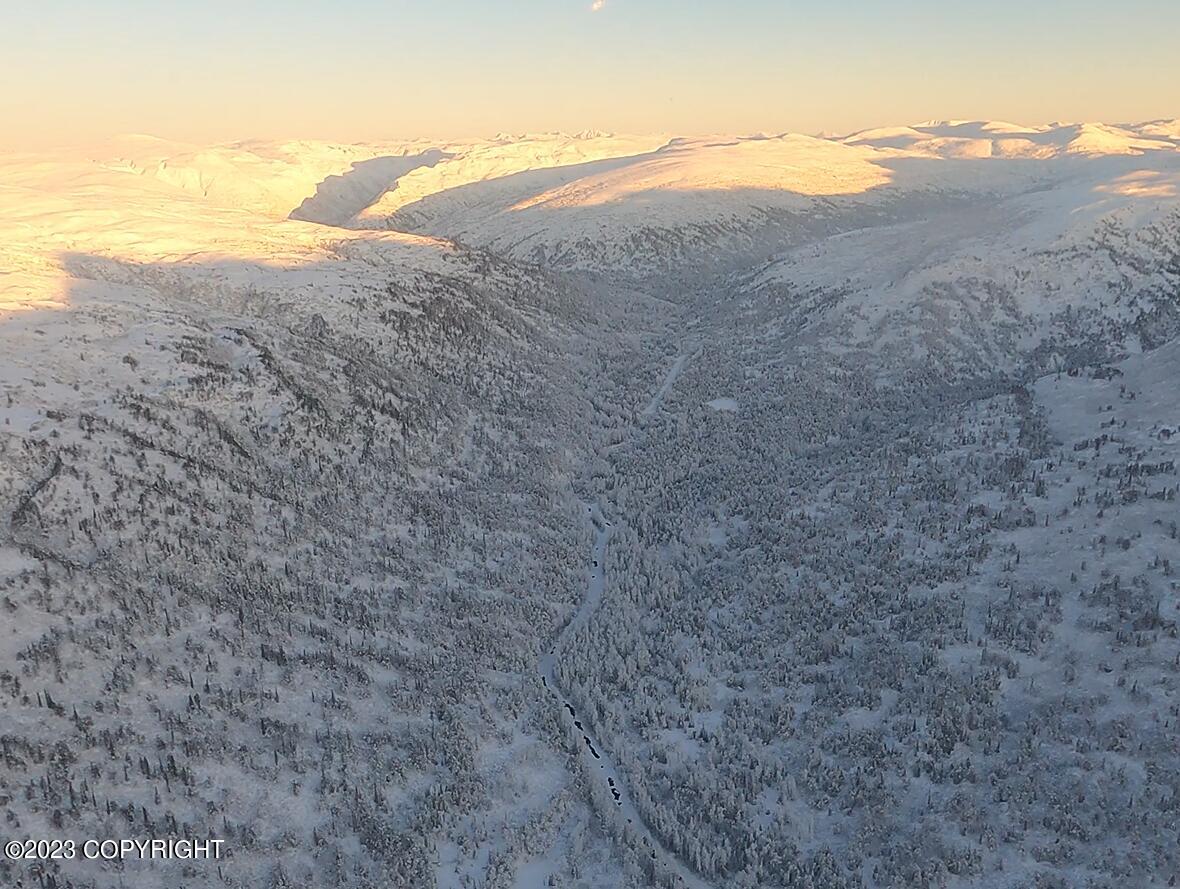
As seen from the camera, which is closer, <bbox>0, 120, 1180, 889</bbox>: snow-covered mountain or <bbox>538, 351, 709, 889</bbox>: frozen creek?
<bbox>0, 120, 1180, 889</bbox>: snow-covered mountain

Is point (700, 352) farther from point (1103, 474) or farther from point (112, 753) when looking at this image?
point (112, 753)

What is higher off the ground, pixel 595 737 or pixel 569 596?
pixel 569 596

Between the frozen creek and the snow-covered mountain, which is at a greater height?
the snow-covered mountain

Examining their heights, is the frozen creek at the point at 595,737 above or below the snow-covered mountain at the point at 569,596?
below

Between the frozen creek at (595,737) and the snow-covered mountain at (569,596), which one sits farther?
the frozen creek at (595,737)

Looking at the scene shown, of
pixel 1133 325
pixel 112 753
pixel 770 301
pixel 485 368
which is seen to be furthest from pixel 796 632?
pixel 770 301

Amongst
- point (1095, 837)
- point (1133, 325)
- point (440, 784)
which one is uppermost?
point (1133, 325)

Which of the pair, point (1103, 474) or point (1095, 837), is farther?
point (1103, 474)

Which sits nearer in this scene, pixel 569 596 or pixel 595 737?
pixel 595 737
